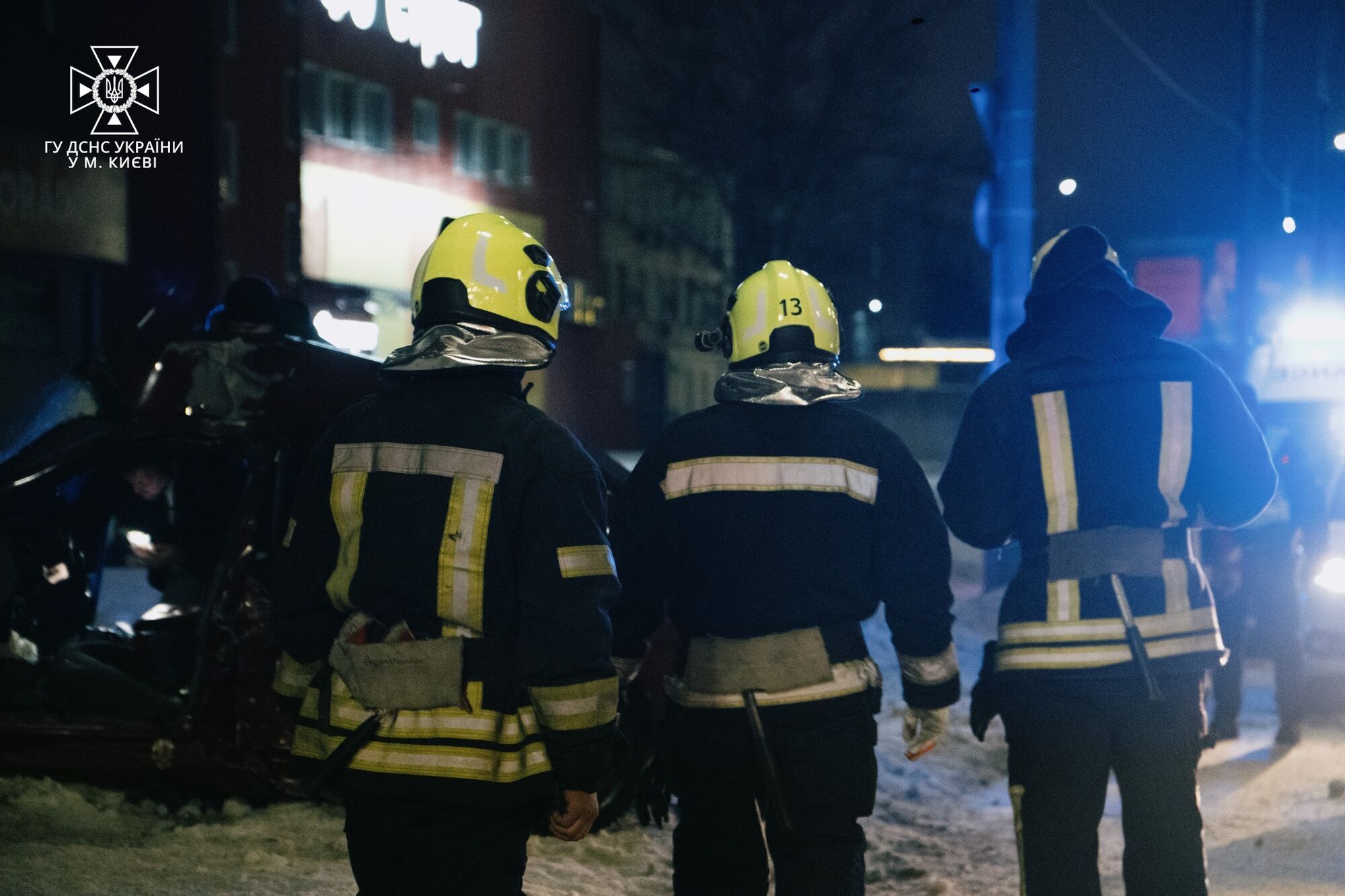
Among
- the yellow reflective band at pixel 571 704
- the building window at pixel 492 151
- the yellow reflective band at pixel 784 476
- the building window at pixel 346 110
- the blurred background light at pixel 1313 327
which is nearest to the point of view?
the yellow reflective band at pixel 571 704

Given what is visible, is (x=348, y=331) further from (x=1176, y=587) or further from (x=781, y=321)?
(x=1176, y=587)

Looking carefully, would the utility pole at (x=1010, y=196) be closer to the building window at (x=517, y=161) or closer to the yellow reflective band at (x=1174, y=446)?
the yellow reflective band at (x=1174, y=446)

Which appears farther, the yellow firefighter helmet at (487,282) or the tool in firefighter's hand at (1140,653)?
the tool in firefighter's hand at (1140,653)

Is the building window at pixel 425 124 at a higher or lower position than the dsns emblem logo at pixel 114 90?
higher

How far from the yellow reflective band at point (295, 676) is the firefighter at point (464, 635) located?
0.17m

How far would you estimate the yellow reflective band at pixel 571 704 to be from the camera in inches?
105

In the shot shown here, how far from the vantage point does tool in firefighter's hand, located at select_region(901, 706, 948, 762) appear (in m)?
3.51

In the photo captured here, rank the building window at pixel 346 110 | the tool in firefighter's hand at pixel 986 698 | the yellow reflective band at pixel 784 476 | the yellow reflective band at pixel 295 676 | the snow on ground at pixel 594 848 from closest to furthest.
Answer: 1. the yellow reflective band at pixel 295 676
2. the yellow reflective band at pixel 784 476
3. the tool in firefighter's hand at pixel 986 698
4. the snow on ground at pixel 594 848
5. the building window at pixel 346 110

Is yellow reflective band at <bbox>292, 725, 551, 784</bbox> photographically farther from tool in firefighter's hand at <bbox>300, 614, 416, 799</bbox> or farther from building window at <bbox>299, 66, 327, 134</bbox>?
building window at <bbox>299, 66, 327, 134</bbox>

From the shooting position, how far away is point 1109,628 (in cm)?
340

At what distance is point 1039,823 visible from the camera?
3414mm

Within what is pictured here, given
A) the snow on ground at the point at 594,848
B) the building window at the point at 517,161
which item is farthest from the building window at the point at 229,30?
the snow on ground at the point at 594,848

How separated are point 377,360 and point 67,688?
1759 millimetres

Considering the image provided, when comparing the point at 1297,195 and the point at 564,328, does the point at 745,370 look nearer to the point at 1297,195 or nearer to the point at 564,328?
the point at 1297,195
